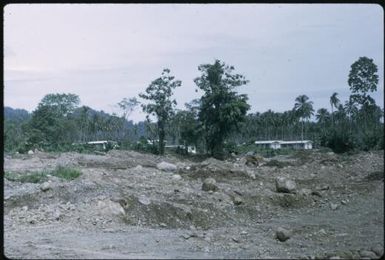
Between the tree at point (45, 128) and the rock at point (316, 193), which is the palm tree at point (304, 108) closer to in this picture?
the tree at point (45, 128)

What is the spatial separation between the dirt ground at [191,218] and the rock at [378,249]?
14 millimetres

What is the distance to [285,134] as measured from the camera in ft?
203

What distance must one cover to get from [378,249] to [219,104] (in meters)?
25.7

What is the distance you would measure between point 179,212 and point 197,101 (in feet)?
75.3

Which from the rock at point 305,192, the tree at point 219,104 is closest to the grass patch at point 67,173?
the rock at point 305,192

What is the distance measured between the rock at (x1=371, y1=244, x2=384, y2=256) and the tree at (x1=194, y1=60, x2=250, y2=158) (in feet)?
80.7

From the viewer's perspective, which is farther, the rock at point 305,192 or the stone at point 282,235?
the rock at point 305,192

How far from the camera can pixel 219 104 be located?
103ft

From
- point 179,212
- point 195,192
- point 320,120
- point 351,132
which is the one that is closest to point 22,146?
point 351,132

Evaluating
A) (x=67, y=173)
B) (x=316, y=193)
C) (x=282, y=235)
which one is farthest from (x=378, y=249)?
(x=67, y=173)

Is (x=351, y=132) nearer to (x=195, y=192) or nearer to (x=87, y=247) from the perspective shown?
(x=195, y=192)

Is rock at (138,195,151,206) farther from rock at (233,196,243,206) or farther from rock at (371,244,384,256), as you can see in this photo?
rock at (371,244,384,256)

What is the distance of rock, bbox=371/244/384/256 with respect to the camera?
574cm

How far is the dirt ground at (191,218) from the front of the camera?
6.94m
